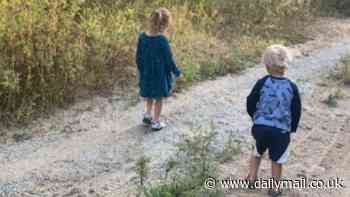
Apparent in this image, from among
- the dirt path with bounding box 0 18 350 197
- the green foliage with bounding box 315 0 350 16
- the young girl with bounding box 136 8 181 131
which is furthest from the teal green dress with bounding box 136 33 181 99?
the green foliage with bounding box 315 0 350 16

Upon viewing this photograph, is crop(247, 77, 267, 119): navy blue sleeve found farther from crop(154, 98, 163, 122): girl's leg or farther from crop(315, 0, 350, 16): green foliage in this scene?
crop(315, 0, 350, 16): green foliage

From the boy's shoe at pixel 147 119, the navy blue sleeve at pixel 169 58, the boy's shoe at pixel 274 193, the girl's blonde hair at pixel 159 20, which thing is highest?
the girl's blonde hair at pixel 159 20

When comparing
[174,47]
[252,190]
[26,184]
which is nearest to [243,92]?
[174,47]

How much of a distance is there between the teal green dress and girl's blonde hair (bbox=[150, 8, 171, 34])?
0.25ft

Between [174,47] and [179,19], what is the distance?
0.84 meters

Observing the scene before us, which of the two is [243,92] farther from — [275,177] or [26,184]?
[26,184]

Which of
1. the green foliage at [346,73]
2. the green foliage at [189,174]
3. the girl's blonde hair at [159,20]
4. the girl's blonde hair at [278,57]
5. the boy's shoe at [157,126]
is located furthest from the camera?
the green foliage at [346,73]

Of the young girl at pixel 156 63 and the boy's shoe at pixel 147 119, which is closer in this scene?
the young girl at pixel 156 63

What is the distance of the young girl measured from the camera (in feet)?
19.5

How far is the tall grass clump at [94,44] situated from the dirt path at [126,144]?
35 centimetres

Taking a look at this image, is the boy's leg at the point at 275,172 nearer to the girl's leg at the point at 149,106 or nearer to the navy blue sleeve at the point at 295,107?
the navy blue sleeve at the point at 295,107

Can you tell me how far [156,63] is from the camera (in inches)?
237

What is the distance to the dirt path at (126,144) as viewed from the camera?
16.6ft

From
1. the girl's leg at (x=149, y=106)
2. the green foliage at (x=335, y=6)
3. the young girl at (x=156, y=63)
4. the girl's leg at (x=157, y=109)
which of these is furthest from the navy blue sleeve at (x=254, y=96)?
the green foliage at (x=335, y=6)
